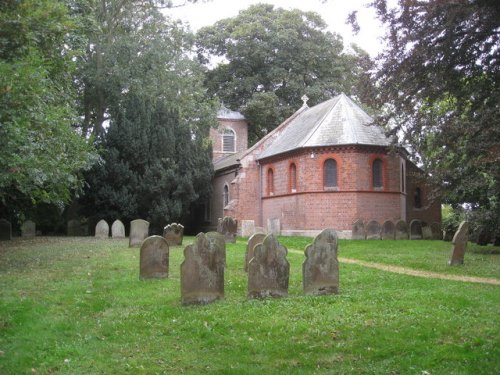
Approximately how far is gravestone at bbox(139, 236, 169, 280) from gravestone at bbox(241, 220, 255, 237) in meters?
17.7

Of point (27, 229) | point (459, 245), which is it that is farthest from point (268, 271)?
point (27, 229)

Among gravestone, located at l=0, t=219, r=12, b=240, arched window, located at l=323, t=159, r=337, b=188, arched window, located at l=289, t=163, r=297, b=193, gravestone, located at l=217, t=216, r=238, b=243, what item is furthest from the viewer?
arched window, located at l=289, t=163, r=297, b=193

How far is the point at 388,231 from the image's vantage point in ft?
80.9

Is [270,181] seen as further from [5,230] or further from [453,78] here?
[453,78]

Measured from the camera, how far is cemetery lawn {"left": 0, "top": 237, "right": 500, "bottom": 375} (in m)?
6.05

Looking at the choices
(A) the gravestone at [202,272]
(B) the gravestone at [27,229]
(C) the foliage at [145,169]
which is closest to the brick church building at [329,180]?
(C) the foliage at [145,169]

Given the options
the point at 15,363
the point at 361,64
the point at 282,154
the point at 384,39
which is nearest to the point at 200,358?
the point at 15,363

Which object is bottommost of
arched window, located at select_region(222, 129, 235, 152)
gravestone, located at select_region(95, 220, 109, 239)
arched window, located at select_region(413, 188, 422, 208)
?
gravestone, located at select_region(95, 220, 109, 239)

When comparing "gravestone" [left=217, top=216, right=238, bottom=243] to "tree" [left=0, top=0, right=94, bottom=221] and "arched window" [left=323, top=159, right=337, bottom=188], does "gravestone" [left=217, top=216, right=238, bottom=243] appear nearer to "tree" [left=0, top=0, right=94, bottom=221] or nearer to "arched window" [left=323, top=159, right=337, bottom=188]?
"arched window" [left=323, top=159, right=337, bottom=188]

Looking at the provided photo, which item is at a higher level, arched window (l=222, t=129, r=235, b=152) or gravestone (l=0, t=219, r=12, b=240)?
arched window (l=222, t=129, r=235, b=152)

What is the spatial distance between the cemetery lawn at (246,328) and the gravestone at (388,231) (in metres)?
13.2

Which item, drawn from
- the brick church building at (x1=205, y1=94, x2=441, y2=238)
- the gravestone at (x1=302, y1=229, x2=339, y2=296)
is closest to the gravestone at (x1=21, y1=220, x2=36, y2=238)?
the brick church building at (x1=205, y1=94, x2=441, y2=238)

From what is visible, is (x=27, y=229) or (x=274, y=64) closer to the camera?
(x=27, y=229)

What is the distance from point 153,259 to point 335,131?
1765 centimetres
